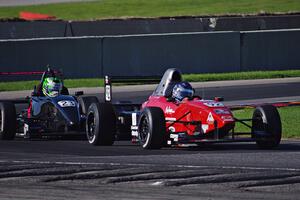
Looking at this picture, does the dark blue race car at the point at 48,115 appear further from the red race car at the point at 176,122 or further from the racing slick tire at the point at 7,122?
the red race car at the point at 176,122

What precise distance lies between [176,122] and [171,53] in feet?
58.1

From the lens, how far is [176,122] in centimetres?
1814

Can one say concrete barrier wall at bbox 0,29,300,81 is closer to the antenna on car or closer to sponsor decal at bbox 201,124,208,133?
the antenna on car

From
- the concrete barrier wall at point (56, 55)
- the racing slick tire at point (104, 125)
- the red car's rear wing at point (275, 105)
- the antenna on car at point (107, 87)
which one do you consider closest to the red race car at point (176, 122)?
the racing slick tire at point (104, 125)

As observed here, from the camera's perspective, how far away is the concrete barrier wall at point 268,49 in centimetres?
3628

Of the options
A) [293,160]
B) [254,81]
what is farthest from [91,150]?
[254,81]

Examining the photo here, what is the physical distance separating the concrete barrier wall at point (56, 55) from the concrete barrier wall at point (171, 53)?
0.43 meters

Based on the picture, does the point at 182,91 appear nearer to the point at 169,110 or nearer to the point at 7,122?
the point at 169,110

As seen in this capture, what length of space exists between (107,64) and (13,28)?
590 cm

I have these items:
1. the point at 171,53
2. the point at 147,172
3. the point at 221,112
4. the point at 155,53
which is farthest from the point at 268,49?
the point at 147,172

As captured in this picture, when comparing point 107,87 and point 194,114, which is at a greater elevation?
point 107,87

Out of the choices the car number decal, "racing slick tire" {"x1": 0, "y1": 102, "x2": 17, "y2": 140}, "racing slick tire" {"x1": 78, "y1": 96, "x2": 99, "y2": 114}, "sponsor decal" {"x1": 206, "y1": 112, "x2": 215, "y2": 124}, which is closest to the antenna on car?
the car number decal

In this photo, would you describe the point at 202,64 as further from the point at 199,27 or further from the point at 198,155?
the point at 198,155

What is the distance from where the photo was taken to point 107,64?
35.2m
